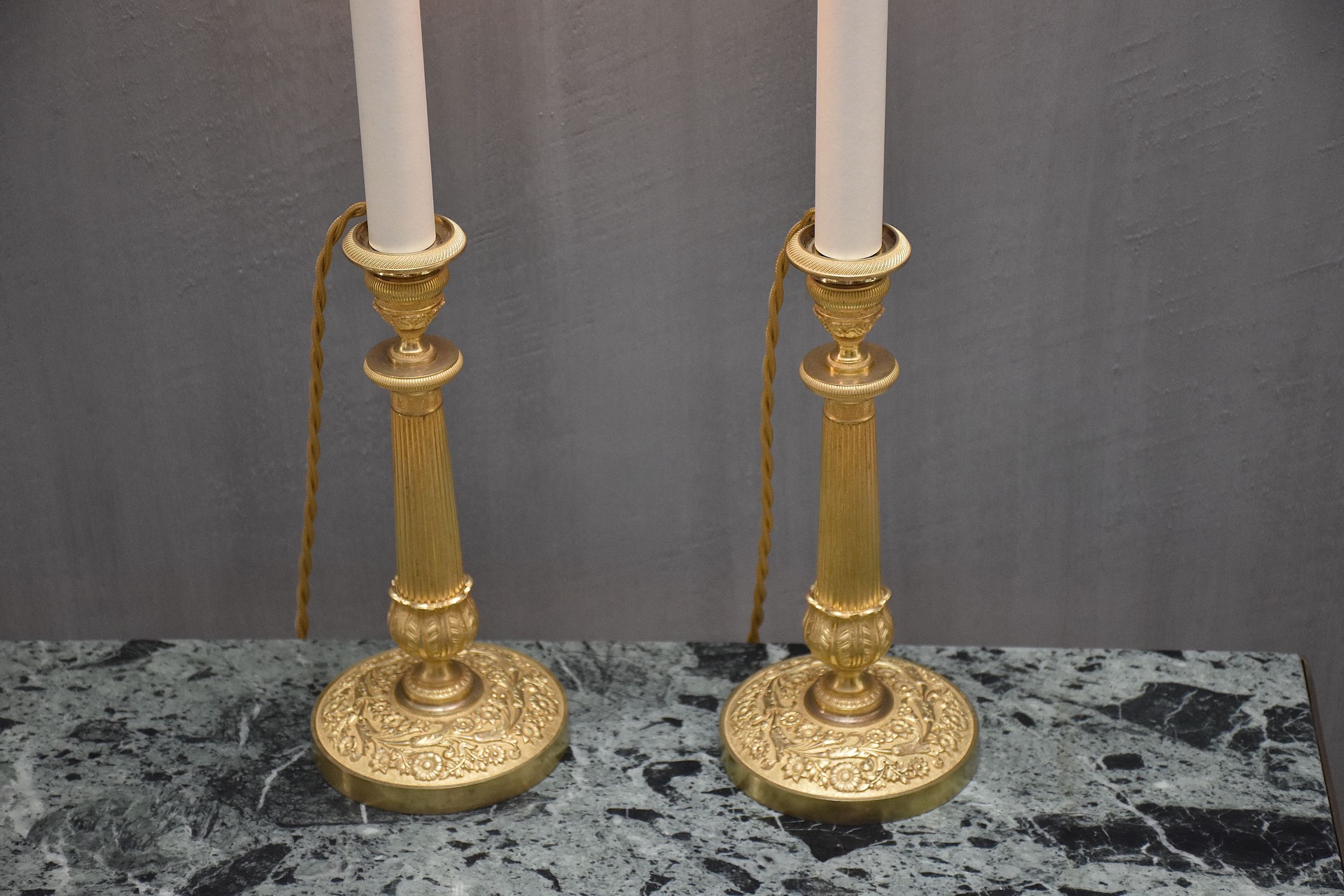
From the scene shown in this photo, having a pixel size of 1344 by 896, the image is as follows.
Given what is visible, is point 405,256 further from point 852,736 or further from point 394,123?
point 852,736

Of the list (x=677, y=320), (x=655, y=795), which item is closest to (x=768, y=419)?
(x=677, y=320)

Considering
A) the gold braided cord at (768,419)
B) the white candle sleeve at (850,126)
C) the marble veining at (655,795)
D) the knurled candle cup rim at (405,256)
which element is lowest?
the marble veining at (655,795)

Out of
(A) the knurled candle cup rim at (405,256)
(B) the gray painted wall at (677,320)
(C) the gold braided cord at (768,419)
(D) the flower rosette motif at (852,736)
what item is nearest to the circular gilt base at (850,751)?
(D) the flower rosette motif at (852,736)

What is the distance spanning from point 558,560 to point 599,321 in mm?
210

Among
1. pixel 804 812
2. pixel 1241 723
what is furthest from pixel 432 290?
pixel 1241 723

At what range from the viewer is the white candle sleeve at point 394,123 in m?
0.77

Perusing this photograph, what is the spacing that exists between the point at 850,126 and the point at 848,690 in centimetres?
35

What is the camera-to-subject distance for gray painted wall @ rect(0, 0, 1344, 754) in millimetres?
1001

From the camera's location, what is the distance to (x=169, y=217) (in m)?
1.07

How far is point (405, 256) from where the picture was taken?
0.80 meters

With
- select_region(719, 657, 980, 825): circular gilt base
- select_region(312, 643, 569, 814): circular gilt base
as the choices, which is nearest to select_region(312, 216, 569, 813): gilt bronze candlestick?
select_region(312, 643, 569, 814): circular gilt base

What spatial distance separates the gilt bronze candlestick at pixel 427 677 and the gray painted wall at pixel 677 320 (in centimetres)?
20

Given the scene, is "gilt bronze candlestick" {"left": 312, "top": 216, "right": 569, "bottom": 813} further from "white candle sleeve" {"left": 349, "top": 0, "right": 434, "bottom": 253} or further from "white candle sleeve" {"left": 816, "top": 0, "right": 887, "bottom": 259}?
"white candle sleeve" {"left": 816, "top": 0, "right": 887, "bottom": 259}

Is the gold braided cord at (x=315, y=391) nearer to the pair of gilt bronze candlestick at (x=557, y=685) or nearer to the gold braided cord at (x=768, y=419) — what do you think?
the pair of gilt bronze candlestick at (x=557, y=685)
